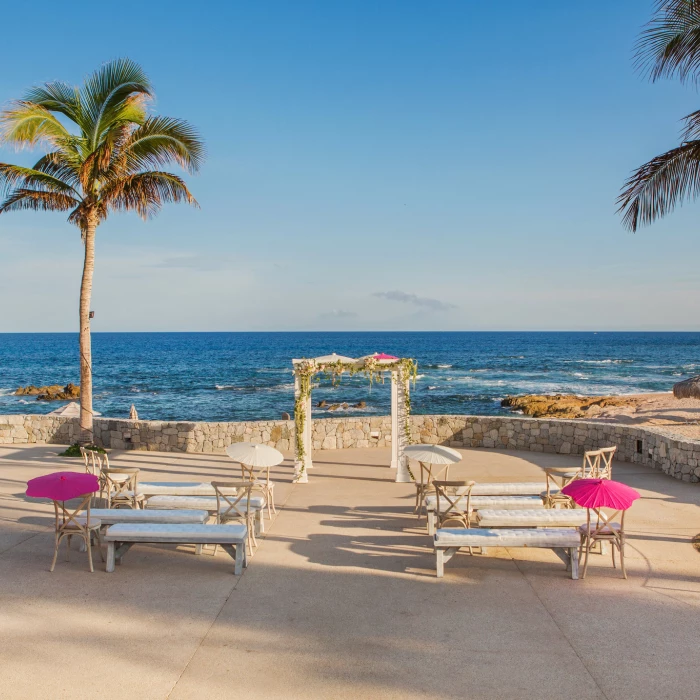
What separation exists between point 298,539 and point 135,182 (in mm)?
9509

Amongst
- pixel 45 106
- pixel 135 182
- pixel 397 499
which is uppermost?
pixel 45 106

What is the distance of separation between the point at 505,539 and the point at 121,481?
17.7 feet

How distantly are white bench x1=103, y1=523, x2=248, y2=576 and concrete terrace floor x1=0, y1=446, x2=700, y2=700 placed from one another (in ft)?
0.89

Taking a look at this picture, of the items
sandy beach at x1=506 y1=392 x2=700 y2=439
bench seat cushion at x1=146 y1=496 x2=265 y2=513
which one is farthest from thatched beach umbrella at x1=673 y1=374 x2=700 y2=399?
bench seat cushion at x1=146 y1=496 x2=265 y2=513

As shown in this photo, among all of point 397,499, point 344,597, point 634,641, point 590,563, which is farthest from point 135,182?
point 634,641

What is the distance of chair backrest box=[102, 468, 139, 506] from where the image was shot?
8.94 metres

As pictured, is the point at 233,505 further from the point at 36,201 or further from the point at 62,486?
the point at 36,201

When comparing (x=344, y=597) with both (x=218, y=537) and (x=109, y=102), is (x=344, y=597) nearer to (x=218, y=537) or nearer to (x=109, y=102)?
(x=218, y=537)

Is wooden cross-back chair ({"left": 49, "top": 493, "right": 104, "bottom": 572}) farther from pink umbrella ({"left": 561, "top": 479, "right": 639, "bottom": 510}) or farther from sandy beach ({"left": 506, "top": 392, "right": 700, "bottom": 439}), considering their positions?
sandy beach ({"left": 506, "top": 392, "right": 700, "bottom": 439})

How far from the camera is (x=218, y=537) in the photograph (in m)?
7.12

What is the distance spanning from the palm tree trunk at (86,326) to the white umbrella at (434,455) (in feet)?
27.5

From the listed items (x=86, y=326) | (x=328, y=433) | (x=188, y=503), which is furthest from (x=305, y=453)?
(x=86, y=326)

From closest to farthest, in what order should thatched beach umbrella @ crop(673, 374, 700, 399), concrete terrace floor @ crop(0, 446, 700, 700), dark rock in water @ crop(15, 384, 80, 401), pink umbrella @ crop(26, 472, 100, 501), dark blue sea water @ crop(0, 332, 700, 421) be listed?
concrete terrace floor @ crop(0, 446, 700, 700) < pink umbrella @ crop(26, 472, 100, 501) < thatched beach umbrella @ crop(673, 374, 700, 399) < dark blue sea water @ crop(0, 332, 700, 421) < dark rock in water @ crop(15, 384, 80, 401)

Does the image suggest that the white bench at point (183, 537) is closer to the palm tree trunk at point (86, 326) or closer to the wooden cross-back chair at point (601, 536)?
the wooden cross-back chair at point (601, 536)
